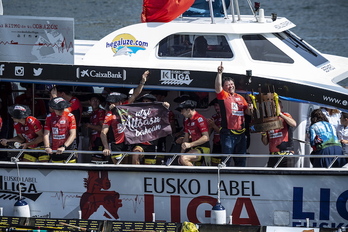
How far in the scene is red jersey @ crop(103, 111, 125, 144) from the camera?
12.3 metres

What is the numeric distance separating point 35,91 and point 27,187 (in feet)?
7.13

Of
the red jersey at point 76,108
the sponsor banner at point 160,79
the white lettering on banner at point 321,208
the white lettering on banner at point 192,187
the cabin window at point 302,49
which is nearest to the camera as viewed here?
the white lettering on banner at point 321,208

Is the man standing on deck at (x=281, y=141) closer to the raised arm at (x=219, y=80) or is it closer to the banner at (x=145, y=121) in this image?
the raised arm at (x=219, y=80)

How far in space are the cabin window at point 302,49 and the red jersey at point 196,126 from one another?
198cm

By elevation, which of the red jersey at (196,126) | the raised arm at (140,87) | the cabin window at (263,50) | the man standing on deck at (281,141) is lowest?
the man standing on deck at (281,141)

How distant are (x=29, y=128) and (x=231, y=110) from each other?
3202mm

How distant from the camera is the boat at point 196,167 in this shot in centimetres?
1177

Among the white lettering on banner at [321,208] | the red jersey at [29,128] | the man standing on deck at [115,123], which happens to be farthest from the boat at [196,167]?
the red jersey at [29,128]

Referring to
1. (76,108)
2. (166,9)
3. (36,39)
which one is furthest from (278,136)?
(36,39)

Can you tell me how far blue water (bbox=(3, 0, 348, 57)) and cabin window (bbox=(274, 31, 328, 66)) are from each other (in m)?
17.8

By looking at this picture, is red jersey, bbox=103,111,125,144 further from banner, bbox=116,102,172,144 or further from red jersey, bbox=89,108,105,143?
red jersey, bbox=89,108,105,143

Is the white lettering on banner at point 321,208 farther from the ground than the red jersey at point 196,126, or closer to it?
closer to it

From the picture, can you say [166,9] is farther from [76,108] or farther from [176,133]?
[76,108]

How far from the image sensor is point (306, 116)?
504 inches
